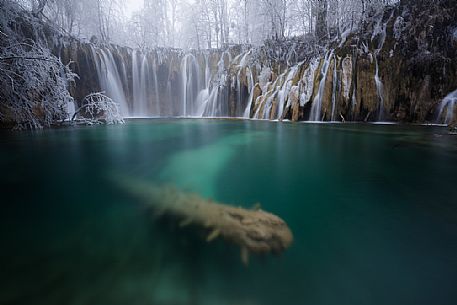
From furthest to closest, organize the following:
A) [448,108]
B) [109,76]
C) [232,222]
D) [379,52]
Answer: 1. [109,76]
2. [379,52]
3. [448,108]
4. [232,222]

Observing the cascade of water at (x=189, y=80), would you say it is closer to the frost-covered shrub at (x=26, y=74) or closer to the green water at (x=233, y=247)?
the frost-covered shrub at (x=26, y=74)

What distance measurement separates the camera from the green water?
1460 mm

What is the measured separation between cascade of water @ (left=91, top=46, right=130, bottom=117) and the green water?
17.0 meters

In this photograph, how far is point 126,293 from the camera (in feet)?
4.71

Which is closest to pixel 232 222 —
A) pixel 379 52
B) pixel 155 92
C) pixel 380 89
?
pixel 380 89

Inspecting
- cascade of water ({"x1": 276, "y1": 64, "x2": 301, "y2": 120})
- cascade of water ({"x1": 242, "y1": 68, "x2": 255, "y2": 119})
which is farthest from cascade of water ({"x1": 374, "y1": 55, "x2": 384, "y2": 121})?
cascade of water ({"x1": 242, "y1": 68, "x2": 255, "y2": 119})

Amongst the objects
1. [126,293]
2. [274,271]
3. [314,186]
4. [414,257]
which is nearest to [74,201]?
[126,293]

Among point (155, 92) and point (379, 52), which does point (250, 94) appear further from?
point (155, 92)

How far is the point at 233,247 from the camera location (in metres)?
1.87

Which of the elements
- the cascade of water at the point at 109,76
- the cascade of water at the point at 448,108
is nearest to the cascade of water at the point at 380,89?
the cascade of water at the point at 448,108

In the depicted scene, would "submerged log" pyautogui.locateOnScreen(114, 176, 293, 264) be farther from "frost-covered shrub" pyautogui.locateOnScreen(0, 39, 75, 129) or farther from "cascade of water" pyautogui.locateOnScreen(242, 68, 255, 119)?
"cascade of water" pyautogui.locateOnScreen(242, 68, 255, 119)

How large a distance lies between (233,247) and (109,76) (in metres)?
21.6

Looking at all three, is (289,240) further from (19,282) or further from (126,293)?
(19,282)

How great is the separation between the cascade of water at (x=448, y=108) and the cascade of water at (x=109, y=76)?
2130 cm
